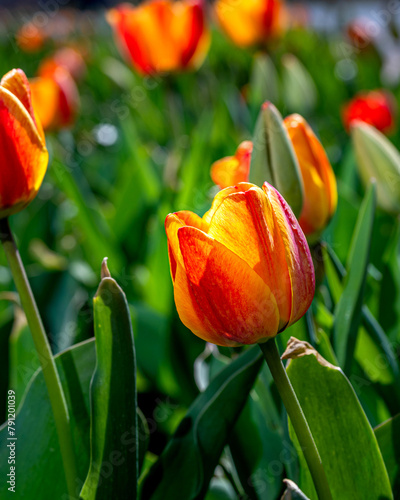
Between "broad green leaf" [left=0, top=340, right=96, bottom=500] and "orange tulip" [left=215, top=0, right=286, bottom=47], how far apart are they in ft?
3.86

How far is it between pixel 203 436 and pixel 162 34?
3.23ft

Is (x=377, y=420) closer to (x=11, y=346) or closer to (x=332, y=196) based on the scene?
(x=332, y=196)

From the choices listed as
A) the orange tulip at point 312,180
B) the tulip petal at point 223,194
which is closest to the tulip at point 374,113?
the orange tulip at point 312,180

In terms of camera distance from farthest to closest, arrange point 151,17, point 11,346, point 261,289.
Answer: point 151,17 < point 11,346 < point 261,289

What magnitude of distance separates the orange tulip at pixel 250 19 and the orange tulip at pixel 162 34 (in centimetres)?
21

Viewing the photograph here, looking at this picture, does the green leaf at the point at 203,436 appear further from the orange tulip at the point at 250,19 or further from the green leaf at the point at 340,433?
the orange tulip at the point at 250,19

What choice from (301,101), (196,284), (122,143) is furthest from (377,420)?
(122,143)

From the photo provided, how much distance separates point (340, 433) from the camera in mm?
456

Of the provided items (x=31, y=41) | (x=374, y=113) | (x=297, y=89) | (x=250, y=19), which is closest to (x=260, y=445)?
(x=374, y=113)

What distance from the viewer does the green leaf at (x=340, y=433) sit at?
447mm

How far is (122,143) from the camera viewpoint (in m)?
1.64

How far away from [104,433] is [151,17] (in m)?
1.01

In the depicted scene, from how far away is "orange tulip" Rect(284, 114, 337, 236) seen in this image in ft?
1.97

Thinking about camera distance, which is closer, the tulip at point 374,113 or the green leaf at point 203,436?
the green leaf at point 203,436
